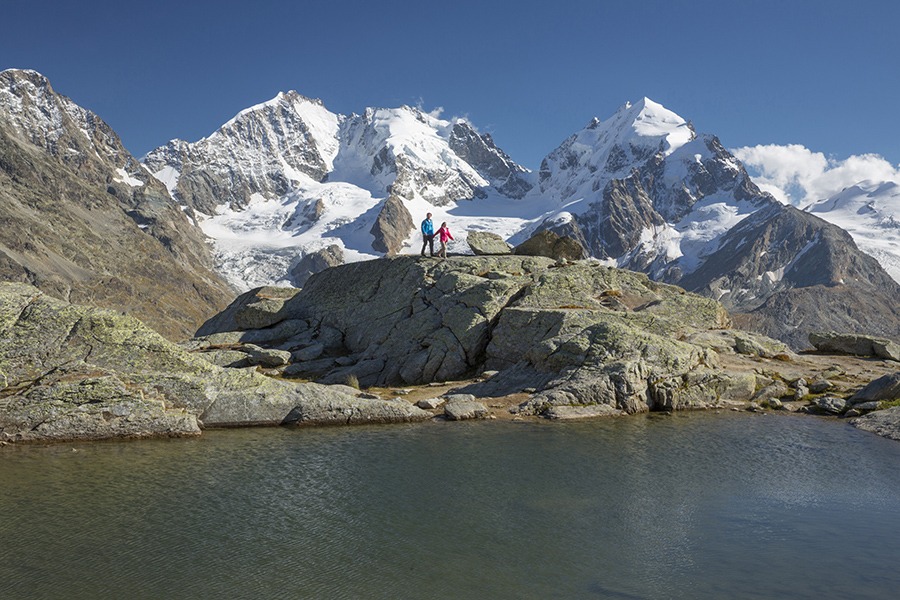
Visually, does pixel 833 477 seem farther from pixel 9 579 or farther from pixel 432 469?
pixel 9 579

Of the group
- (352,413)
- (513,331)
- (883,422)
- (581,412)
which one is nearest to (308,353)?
(513,331)

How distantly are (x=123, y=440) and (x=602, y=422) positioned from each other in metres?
19.6

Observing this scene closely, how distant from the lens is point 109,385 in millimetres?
26266

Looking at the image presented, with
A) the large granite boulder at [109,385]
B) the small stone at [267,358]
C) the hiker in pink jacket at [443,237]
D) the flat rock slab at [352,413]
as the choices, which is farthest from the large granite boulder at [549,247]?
the flat rock slab at [352,413]

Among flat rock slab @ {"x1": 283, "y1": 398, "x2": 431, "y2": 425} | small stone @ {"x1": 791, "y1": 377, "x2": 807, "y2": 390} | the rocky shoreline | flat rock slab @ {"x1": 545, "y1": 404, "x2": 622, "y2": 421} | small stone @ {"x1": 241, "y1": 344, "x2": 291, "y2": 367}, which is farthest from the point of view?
small stone @ {"x1": 241, "y1": 344, "x2": 291, "y2": 367}

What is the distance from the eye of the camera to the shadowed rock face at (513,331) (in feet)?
111

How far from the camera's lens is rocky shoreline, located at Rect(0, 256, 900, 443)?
2661 centimetres

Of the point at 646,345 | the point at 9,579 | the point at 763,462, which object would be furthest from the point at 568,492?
the point at 646,345

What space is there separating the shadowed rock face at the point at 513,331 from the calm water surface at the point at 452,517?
694 centimetres

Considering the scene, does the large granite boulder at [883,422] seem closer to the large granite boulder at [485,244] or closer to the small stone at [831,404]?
the small stone at [831,404]

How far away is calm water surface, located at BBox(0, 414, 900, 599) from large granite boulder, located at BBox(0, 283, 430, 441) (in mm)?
1324

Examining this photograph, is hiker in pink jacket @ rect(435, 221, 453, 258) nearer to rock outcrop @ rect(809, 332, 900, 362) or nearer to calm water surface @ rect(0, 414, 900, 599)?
calm water surface @ rect(0, 414, 900, 599)

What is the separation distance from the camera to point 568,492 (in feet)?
64.3

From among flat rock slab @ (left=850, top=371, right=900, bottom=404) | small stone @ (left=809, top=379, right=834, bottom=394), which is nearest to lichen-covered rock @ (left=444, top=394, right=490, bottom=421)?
flat rock slab @ (left=850, top=371, right=900, bottom=404)
